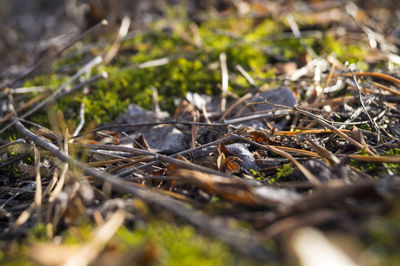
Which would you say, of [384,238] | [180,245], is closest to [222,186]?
[180,245]

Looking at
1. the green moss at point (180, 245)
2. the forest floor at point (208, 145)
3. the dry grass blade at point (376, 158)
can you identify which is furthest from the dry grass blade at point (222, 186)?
the dry grass blade at point (376, 158)

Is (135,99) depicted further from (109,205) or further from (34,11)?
(34,11)

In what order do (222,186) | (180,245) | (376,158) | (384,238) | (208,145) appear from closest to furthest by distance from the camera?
1. (384,238)
2. (180,245)
3. (222,186)
4. (376,158)
5. (208,145)

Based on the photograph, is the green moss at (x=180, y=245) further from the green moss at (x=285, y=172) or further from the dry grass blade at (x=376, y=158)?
the dry grass blade at (x=376, y=158)

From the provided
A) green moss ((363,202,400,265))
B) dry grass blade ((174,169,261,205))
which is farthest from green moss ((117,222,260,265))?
green moss ((363,202,400,265))

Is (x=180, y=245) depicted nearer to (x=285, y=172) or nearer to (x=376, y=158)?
(x=285, y=172)

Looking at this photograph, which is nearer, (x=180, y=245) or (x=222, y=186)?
(x=180, y=245)

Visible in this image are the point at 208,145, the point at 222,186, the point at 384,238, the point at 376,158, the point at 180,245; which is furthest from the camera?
the point at 208,145

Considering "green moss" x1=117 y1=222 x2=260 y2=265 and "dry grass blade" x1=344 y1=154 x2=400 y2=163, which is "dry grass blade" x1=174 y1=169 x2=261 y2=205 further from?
"dry grass blade" x1=344 y1=154 x2=400 y2=163

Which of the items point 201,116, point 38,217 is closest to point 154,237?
point 38,217
